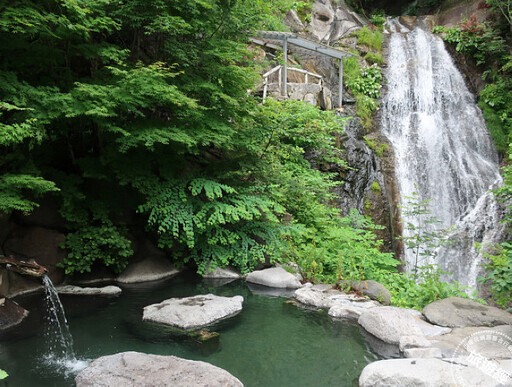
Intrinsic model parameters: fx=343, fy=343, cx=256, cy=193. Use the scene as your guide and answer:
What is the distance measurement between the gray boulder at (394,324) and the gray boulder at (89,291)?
14.6 feet

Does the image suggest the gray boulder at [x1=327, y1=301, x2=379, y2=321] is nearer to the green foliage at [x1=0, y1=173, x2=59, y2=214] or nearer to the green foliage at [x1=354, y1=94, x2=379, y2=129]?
the green foliage at [x1=0, y1=173, x2=59, y2=214]

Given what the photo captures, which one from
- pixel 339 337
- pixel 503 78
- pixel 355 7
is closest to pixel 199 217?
pixel 339 337

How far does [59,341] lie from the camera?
4.64 meters

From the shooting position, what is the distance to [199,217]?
651 centimetres

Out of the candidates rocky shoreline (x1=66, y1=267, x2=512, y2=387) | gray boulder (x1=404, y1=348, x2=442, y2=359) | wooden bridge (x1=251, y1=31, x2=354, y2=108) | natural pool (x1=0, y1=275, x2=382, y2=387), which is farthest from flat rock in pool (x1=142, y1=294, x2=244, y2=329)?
wooden bridge (x1=251, y1=31, x2=354, y2=108)

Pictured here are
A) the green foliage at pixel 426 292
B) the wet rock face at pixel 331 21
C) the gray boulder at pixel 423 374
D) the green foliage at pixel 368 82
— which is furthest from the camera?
the wet rock face at pixel 331 21

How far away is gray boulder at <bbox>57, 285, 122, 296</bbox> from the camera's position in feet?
21.1

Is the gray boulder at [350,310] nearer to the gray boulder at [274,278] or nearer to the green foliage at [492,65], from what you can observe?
the gray boulder at [274,278]

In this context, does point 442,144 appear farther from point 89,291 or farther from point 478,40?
point 89,291

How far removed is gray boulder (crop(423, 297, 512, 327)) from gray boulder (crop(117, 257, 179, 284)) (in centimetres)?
523

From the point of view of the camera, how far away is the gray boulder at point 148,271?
288 inches

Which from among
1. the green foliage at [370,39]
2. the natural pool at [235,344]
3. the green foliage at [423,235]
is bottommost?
the natural pool at [235,344]

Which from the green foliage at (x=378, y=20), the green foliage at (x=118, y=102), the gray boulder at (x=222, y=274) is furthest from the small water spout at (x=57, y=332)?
the green foliage at (x=378, y=20)

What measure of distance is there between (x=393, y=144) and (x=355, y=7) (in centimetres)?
1492
